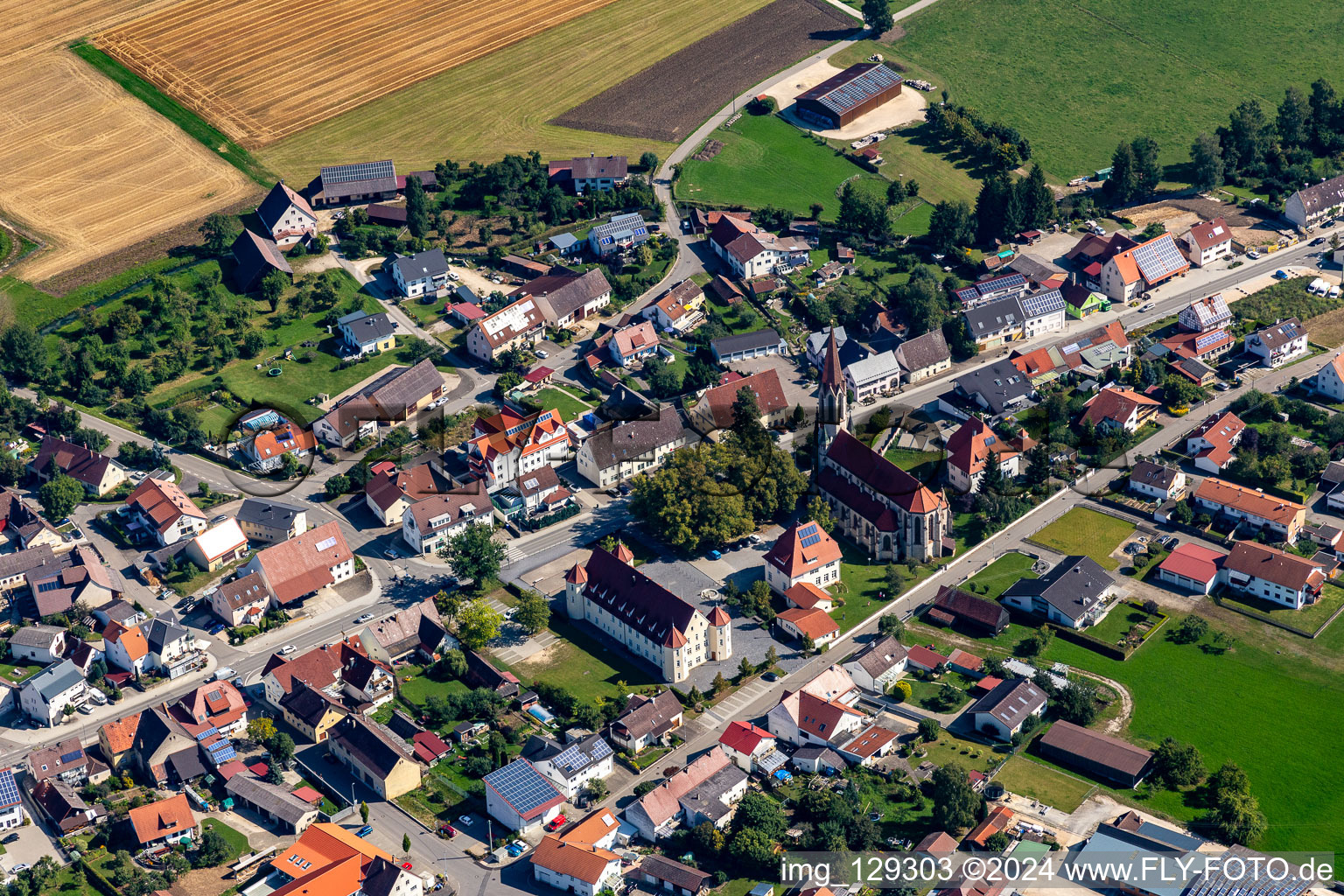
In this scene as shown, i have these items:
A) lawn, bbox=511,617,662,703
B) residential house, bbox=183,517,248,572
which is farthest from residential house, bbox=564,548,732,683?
residential house, bbox=183,517,248,572

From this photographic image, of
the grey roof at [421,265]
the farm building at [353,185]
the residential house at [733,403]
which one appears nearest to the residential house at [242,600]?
the residential house at [733,403]

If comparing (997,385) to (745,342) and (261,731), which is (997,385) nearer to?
(745,342)

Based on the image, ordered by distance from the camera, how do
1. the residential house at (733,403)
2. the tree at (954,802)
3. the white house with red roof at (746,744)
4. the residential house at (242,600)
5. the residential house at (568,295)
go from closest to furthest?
1. the tree at (954,802)
2. the white house with red roof at (746,744)
3. the residential house at (242,600)
4. the residential house at (733,403)
5. the residential house at (568,295)

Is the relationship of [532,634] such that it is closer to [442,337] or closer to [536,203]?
[442,337]

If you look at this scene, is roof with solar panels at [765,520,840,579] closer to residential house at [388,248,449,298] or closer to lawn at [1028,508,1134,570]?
lawn at [1028,508,1134,570]

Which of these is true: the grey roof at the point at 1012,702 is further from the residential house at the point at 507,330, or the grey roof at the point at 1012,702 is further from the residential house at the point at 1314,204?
the residential house at the point at 1314,204

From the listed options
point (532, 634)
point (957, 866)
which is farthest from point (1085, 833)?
point (532, 634)

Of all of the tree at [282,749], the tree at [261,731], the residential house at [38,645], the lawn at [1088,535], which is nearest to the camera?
the tree at [282,749]
